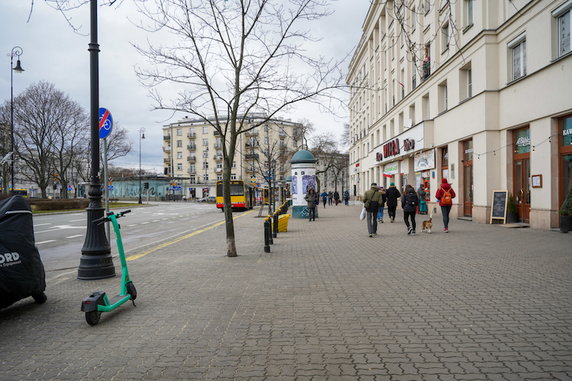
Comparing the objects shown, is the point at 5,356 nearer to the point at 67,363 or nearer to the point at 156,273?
the point at 67,363

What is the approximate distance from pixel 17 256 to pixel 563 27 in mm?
15701

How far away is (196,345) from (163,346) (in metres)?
0.31

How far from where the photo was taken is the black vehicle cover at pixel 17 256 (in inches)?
181

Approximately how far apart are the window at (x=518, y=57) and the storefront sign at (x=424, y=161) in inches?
307

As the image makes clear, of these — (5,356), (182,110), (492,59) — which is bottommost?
(5,356)

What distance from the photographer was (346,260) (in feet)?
28.4

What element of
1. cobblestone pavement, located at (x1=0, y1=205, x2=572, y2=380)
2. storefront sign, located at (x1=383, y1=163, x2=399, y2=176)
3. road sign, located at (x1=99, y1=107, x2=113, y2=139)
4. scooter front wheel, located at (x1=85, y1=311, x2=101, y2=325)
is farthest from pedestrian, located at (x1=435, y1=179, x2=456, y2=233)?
storefront sign, located at (x1=383, y1=163, x2=399, y2=176)

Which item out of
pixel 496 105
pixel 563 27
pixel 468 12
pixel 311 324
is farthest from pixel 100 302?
pixel 468 12

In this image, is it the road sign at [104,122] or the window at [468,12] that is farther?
the window at [468,12]

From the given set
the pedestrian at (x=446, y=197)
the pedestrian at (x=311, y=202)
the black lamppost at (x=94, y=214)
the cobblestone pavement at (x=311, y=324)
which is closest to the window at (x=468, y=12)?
the pedestrian at (x=446, y=197)

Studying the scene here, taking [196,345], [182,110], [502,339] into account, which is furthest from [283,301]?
[182,110]

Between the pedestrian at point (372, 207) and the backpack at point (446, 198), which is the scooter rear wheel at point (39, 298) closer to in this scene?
the pedestrian at point (372, 207)

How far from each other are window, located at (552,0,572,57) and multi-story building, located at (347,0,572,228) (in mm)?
31

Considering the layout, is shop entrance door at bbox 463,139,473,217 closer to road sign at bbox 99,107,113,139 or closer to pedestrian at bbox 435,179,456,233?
pedestrian at bbox 435,179,456,233
